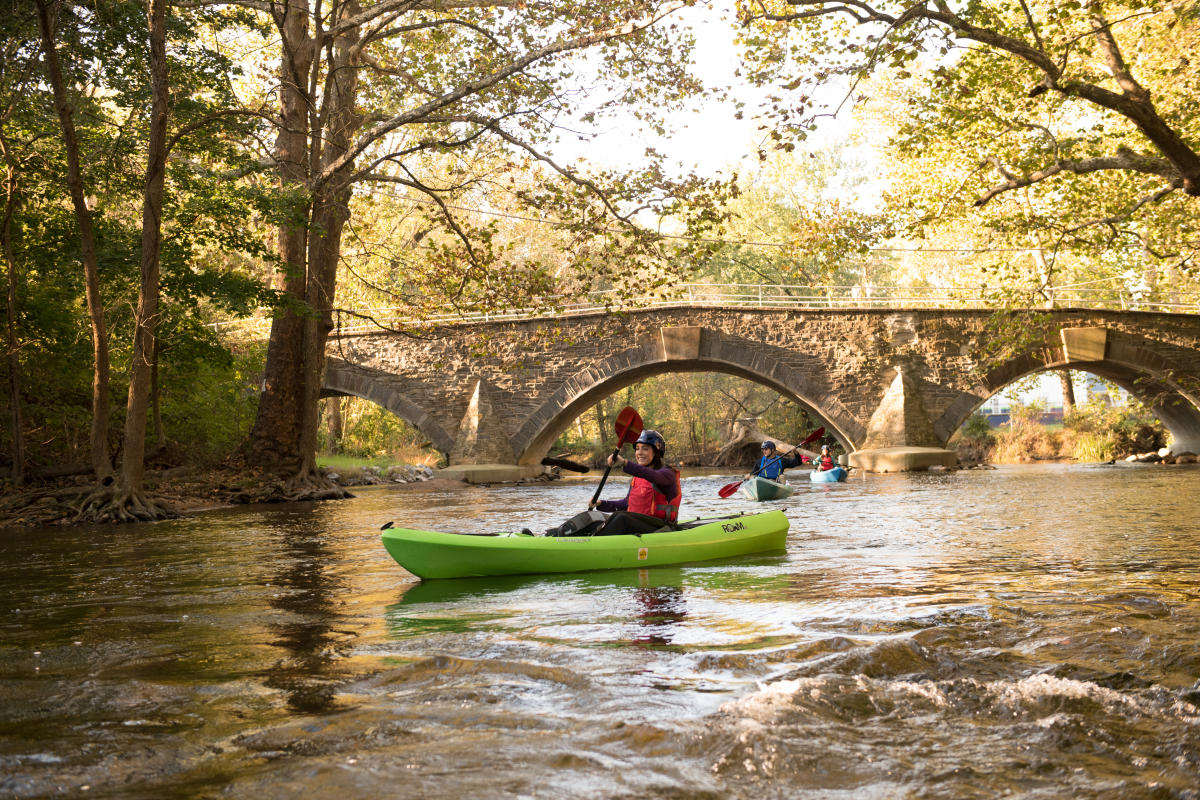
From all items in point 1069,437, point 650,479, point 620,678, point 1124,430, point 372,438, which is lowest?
point 620,678

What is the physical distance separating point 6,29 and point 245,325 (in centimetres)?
1407

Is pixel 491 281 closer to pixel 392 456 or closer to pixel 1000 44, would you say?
pixel 1000 44

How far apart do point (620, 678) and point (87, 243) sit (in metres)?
10.5

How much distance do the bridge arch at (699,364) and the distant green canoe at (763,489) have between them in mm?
7450

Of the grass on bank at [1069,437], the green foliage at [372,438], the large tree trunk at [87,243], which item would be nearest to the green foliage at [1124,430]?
the grass on bank at [1069,437]

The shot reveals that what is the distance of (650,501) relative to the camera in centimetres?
802

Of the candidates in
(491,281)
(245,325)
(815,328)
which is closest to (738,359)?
(815,328)

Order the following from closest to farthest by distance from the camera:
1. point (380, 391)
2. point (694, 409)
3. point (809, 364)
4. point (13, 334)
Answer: point (13, 334) < point (809, 364) < point (380, 391) < point (694, 409)

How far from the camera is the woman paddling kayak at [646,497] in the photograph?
759 cm

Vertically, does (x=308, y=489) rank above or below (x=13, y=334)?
below

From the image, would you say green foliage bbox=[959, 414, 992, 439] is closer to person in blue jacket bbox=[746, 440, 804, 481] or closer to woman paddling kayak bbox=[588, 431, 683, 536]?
person in blue jacket bbox=[746, 440, 804, 481]

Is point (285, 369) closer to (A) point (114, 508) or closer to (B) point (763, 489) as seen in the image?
(A) point (114, 508)

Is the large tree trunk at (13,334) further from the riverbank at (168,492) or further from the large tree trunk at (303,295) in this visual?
the large tree trunk at (303,295)

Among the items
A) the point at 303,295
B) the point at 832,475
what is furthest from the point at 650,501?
the point at 832,475
